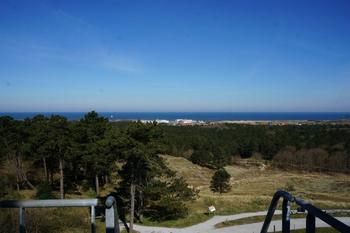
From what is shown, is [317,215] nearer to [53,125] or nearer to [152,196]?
[152,196]

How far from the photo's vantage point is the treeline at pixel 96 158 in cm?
2603

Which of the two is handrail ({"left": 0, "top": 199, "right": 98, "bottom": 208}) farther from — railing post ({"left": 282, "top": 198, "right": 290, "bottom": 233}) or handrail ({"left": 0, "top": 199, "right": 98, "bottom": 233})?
railing post ({"left": 282, "top": 198, "right": 290, "bottom": 233})

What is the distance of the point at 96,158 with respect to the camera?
3167 centimetres

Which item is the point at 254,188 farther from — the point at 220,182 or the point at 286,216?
the point at 286,216

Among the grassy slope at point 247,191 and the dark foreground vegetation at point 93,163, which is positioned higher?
the dark foreground vegetation at point 93,163

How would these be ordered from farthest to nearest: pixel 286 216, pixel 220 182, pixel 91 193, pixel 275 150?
pixel 275 150, pixel 220 182, pixel 91 193, pixel 286 216

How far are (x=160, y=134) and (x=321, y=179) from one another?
46.4m

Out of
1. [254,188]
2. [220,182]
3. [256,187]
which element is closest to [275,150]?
[256,187]

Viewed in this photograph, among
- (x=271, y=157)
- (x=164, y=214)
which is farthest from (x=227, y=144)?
(x=164, y=214)

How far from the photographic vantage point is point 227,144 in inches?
3388

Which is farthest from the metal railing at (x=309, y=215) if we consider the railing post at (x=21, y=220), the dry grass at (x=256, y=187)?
the dry grass at (x=256, y=187)

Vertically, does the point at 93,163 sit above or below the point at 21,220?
below

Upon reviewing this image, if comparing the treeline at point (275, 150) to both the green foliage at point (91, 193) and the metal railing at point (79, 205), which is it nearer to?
the green foliage at point (91, 193)

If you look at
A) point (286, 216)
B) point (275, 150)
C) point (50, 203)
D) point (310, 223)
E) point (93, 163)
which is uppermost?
point (50, 203)
